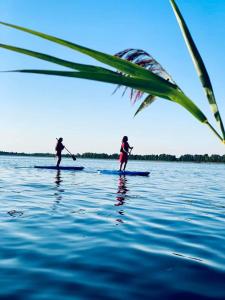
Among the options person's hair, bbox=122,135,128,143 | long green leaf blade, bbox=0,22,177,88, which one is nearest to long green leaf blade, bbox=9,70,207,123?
long green leaf blade, bbox=0,22,177,88

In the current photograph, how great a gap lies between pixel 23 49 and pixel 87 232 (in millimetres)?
4909

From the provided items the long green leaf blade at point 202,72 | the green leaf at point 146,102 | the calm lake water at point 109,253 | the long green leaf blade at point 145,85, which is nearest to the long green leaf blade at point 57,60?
the long green leaf blade at point 145,85

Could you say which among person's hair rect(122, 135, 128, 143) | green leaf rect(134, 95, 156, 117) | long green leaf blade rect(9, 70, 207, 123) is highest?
person's hair rect(122, 135, 128, 143)

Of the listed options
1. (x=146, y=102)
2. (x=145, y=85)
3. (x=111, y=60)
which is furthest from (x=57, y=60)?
(x=146, y=102)

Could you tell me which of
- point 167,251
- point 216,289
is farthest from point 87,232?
point 216,289

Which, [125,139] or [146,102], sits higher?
[125,139]

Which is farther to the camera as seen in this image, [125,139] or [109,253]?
[125,139]

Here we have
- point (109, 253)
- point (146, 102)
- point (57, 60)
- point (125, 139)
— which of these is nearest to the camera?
point (57, 60)

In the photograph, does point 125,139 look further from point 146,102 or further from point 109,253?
point 146,102

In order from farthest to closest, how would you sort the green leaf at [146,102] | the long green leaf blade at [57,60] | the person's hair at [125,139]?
the person's hair at [125,139]
the green leaf at [146,102]
the long green leaf blade at [57,60]

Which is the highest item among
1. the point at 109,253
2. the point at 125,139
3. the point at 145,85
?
the point at 125,139

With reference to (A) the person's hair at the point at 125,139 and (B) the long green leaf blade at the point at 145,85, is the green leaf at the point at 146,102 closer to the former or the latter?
(B) the long green leaf blade at the point at 145,85

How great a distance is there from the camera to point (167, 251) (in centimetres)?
494

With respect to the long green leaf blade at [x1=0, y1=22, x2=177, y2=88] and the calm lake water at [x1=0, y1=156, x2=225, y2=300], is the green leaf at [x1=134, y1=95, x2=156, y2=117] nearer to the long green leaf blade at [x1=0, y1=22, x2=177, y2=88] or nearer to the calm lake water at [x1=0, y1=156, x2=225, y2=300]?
the long green leaf blade at [x1=0, y1=22, x2=177, y2=88]
